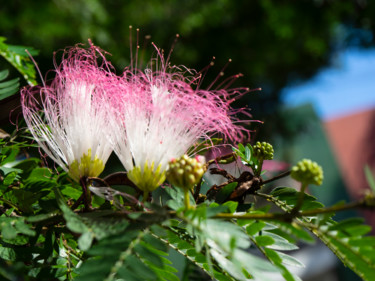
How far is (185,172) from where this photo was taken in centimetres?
59

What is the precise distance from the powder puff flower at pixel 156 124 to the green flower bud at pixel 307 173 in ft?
0.69

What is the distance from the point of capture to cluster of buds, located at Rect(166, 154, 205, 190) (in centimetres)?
59

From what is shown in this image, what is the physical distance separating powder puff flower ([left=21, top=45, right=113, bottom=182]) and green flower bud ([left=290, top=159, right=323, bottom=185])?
0.32 meters

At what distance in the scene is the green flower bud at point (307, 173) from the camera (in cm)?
58

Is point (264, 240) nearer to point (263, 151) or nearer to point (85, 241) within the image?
point (263, 151)

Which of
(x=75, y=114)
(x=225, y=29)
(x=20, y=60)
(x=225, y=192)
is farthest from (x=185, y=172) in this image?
(x=225, y=29)

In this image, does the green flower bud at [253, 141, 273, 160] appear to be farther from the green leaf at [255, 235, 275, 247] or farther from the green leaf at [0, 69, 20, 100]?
the green leaf at [0, 69, 20, 100]

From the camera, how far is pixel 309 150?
362 inches


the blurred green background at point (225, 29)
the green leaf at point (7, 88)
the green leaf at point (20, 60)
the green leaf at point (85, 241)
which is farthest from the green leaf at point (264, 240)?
the blurred green background at point (225, 29)

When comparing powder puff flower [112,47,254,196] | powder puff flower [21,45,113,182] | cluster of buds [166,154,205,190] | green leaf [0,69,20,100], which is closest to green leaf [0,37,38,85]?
green leaf [0,69,20,100]

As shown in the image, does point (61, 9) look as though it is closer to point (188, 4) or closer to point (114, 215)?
point (188, 4)

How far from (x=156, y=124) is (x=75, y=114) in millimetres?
147

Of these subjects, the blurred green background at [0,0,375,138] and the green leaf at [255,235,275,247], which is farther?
the blurred green background at [0,0,375,138]

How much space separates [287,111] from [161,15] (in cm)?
285
